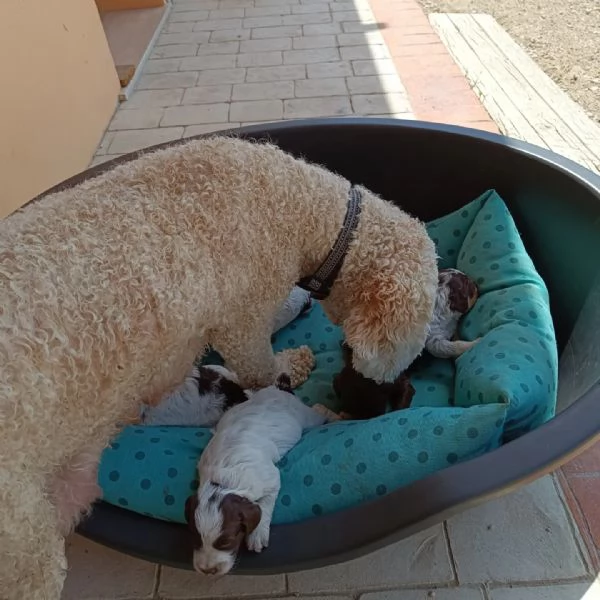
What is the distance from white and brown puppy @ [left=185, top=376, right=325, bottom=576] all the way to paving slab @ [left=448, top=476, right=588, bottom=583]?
536 millimetres

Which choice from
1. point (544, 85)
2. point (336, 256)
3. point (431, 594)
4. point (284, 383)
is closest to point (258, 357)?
point (284, 383)

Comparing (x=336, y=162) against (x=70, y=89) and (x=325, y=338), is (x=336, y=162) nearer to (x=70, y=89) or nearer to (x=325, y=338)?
(x=325, y=338)

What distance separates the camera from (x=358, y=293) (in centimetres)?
163

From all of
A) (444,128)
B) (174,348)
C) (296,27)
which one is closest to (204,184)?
(174,348)

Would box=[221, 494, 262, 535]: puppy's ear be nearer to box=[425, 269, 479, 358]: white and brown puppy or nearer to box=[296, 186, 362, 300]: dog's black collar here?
box=[296, 186, 362, 300]: dog's black collar

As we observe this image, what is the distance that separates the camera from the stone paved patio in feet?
5.23

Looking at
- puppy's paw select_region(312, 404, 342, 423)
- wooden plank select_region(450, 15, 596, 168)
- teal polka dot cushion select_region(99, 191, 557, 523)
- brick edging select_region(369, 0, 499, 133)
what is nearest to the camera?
teal polka dot cushion select_region(99, 191, 557, 523)

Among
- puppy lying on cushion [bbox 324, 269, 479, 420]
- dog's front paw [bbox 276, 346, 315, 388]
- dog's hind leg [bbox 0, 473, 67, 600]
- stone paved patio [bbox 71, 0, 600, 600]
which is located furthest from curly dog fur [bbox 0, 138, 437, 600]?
stone paved patio [bbox 71, 0, 600, 600]

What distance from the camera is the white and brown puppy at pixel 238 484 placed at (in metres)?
1.31

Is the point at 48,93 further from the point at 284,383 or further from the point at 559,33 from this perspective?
the point at 559,33

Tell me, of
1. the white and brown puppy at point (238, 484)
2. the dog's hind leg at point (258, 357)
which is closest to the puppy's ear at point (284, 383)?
the dog's hind leg at point (258, 357)

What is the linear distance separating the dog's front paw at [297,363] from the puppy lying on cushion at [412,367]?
0.56 feet

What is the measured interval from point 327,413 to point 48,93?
225 centimetres

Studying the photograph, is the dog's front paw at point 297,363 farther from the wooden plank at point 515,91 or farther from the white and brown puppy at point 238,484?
the wooden plank at point 515,91
